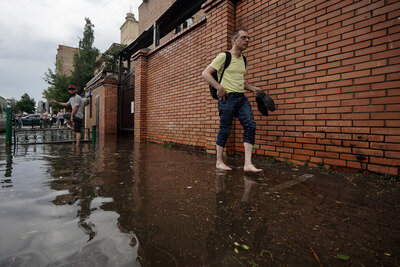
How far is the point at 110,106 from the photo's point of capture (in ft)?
36.4

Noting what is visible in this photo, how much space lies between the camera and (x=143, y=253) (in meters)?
1.07

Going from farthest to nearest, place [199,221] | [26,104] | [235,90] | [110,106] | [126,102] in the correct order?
[26,104] < [110,106] < [126,102] < [235,90] < [199,221]

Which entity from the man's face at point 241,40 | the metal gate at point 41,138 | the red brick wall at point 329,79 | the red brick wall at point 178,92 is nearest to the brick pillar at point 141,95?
the red brick wall at point 178,92

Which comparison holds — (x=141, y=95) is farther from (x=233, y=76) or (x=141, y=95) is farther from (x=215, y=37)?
(x=233, y=76)

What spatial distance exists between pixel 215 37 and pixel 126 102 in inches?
286

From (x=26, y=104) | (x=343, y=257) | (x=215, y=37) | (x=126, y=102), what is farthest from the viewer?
(x=26, y=104)

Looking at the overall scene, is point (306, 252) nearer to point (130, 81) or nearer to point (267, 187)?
point (267, 187)

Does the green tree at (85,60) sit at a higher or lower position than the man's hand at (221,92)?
higher

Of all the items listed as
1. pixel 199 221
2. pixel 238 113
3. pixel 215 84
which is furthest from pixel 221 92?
pixel 199 221

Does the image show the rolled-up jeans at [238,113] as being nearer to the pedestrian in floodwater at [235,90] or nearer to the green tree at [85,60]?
the pedestrian in floodwater at [235,90]

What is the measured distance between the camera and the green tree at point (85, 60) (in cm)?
2402

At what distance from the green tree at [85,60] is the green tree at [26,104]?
178 feet

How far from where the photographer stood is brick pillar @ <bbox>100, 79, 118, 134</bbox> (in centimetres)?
1098

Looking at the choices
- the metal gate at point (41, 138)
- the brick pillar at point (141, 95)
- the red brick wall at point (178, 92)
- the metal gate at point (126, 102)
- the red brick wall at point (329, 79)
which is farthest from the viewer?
the metal gate at point (126, 102)
